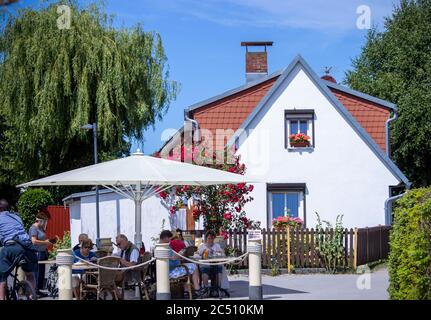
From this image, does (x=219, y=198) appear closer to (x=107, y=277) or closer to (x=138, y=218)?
(x=138, y=218)

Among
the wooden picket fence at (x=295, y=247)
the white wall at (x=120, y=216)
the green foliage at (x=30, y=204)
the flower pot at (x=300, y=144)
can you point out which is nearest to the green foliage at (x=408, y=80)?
the flower pot at (x=300, y=144)

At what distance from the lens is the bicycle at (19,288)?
514 inches

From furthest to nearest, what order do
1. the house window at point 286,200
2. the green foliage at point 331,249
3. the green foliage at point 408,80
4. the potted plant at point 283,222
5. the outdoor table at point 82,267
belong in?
the green foliage at point 408,80, the house window at point 286,200, the potted plant at point 283,222, the green foliage at point 331,249, the outdoor table at point 82,267

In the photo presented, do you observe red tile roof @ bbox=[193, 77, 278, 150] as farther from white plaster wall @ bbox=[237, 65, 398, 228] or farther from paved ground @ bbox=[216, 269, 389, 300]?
paved ground @ bbox=[216, 269, 389, 300]

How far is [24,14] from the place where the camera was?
1416 inches

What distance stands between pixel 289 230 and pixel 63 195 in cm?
2233

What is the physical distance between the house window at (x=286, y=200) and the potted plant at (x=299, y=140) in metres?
1.40

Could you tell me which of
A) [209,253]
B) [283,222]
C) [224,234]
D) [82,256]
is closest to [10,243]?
[82,256]

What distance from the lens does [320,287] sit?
59.2 feet

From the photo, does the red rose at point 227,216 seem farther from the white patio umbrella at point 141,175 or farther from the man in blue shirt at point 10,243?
the man in blue shirt at point 10,243

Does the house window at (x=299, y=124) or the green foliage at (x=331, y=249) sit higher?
the house window at (x=299, y=124)

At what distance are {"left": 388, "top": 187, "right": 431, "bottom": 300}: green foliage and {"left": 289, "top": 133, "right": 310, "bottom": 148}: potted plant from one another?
15.6 m

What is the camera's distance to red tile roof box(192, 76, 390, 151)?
104 ft

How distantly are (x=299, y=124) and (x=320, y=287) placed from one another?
1151 centimetres
